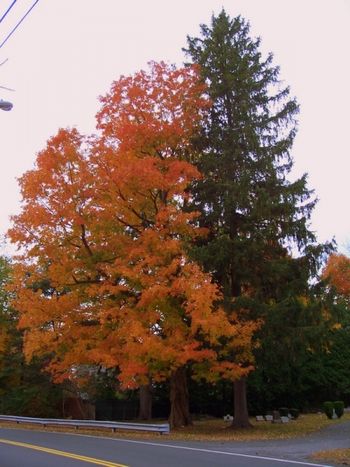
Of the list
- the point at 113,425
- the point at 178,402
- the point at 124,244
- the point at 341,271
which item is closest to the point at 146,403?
the point at 178,402

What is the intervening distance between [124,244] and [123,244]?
4 cm

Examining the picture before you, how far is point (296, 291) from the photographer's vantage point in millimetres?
22562

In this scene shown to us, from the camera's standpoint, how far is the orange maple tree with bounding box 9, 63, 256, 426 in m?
20.4

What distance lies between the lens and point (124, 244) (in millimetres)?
22062

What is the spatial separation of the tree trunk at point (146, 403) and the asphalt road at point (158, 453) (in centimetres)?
1799

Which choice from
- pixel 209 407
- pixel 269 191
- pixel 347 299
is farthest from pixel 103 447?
pixel 347 299

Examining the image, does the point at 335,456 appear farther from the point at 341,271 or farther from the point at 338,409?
the point at 341,271

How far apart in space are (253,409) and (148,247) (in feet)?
68.8

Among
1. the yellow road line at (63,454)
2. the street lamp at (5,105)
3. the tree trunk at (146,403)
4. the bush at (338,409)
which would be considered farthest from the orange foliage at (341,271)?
the street lamp at (5,105)

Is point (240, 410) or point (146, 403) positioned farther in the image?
point (146, 403)

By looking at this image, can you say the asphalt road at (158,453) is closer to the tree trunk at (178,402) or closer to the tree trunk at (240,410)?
the tree trunk at (240,410)

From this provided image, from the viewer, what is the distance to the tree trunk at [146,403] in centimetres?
3544

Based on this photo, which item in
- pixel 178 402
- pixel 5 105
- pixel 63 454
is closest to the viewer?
pixel 5 105

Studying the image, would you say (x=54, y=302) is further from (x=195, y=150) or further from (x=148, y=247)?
(x=195, y=150)
